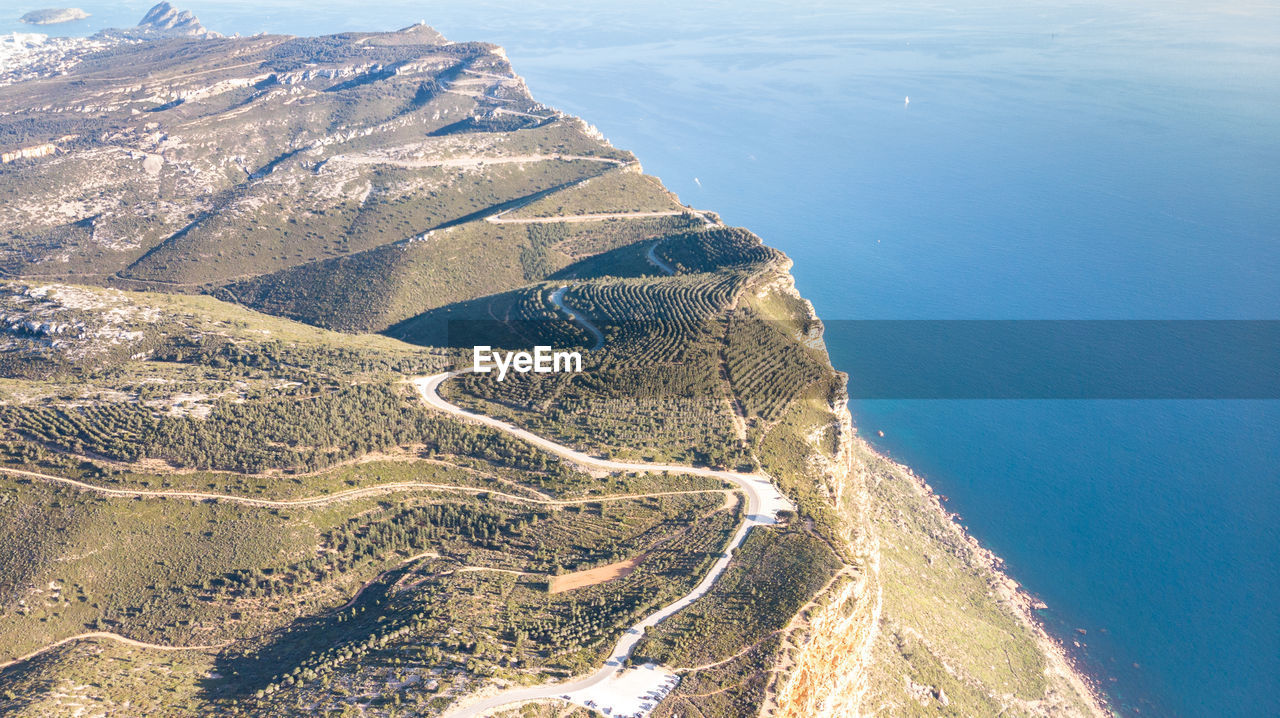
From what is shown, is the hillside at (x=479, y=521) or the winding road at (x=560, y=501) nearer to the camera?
the winding road at (x=560, y=501)

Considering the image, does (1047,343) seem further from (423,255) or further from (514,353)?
(423,255)

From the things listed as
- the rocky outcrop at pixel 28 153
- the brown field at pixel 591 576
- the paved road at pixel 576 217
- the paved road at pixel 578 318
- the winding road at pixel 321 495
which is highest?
the rocky outcrop at pixel 28 153

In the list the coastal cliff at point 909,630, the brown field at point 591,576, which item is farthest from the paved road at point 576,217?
the brown field at point 591,576

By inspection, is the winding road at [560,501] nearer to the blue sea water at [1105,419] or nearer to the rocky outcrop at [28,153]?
the blue sea water at [1105,419]

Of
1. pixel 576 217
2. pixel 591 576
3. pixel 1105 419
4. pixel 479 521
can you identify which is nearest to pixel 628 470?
pixel 591 576

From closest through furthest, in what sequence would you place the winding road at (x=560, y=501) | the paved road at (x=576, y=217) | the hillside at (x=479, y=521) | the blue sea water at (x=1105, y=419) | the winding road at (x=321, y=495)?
the winding road at (x=560, y=501)
the hillside at (x=479, y=521)
the winding road at (x=321, y=495)
the blue sea water at (x=1105, y=419)
the paved road at (x=576, y=217)

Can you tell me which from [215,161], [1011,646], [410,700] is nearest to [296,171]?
[215,161]
